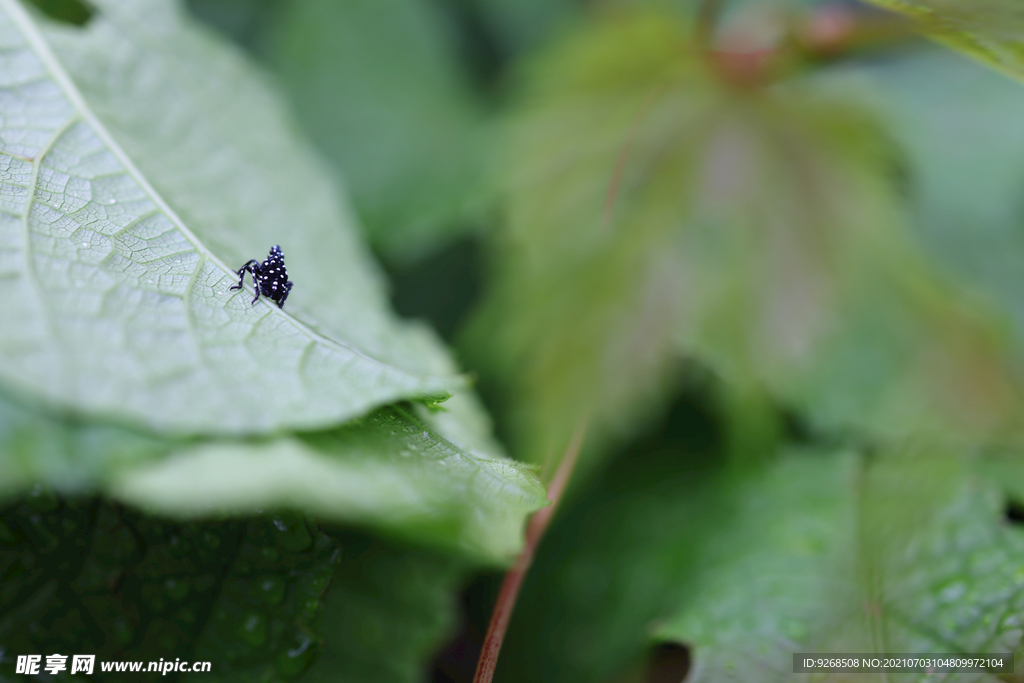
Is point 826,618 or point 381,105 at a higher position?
point 381,105

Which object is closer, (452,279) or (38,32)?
(38,32)

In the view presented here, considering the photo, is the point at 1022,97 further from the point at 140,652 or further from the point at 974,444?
the point at 140,652

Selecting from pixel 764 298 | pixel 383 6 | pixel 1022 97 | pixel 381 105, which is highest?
pixel 1022 97

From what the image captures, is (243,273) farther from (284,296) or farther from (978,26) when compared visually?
(978,26)

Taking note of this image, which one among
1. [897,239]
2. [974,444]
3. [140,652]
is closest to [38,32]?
[140,652]

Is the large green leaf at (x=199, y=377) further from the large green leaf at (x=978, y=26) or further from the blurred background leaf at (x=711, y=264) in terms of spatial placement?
the large green leaf at (x=978, y=26)

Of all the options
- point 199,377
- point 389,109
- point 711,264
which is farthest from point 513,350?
point 389,109

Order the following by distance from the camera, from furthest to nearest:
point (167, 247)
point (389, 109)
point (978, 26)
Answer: point (389, 109) → point (978, 26) → point (167, 247)

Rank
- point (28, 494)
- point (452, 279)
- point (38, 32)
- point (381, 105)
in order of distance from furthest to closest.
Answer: point (381, 105), point (452, 279), point (38, 32), point (28, 494)

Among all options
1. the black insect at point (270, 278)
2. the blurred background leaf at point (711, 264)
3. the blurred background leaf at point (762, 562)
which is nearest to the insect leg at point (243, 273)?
the black insect at point (270, 278)
